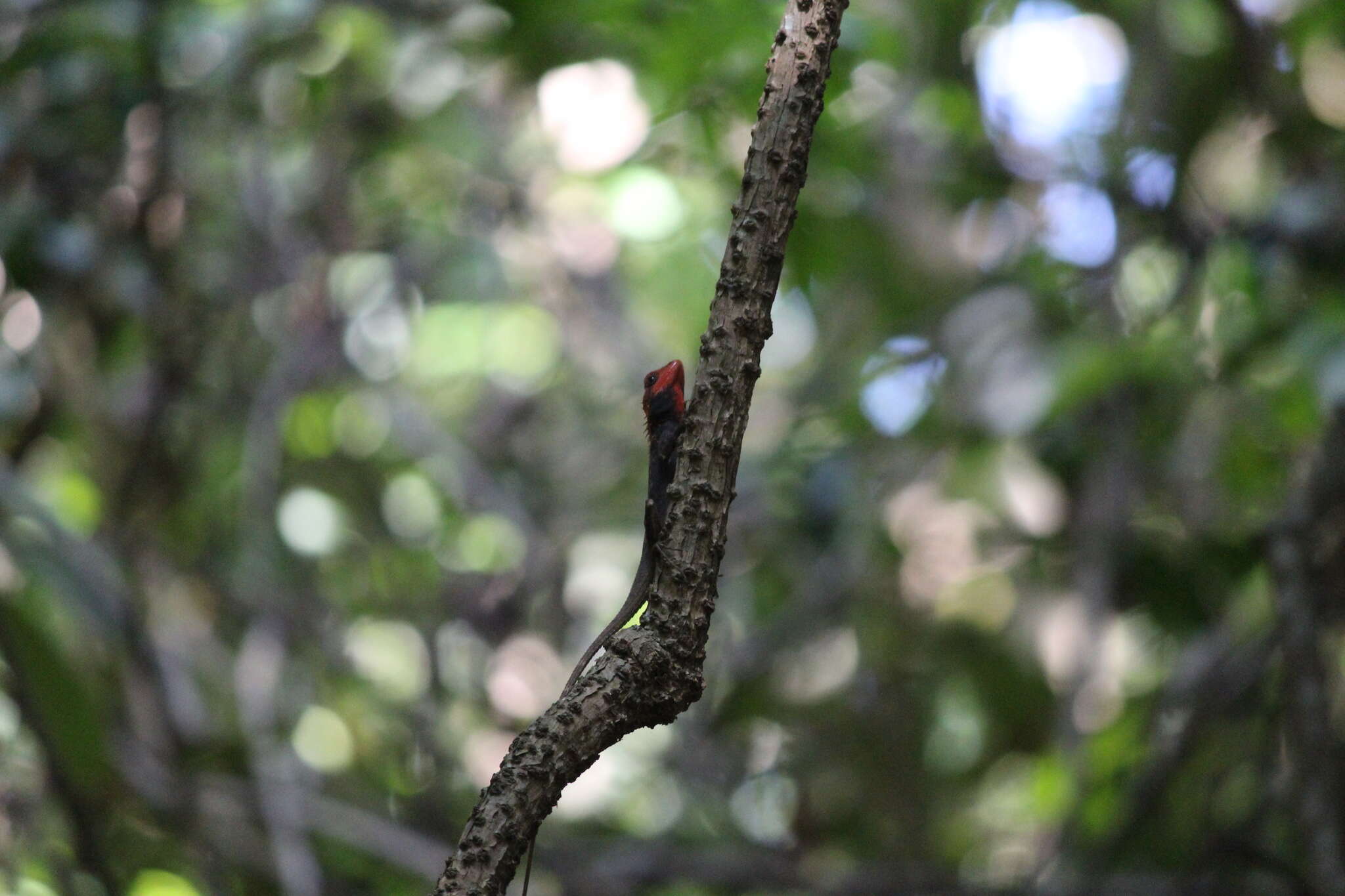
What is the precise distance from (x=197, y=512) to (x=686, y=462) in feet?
19.0

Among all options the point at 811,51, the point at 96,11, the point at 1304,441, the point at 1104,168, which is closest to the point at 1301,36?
the point at 1104,168

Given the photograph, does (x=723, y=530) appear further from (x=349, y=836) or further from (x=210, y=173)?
(x=210, y=173)

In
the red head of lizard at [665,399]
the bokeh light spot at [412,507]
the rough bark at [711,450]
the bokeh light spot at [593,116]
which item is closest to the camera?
the rough bark at [711,450]

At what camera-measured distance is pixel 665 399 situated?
3.18 metres

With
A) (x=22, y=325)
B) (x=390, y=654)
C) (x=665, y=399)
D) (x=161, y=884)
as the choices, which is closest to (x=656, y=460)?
(x=665, y=399)

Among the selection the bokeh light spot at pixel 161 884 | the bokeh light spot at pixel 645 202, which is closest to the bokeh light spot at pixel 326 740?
the bokeh light spot at pixel 161 884

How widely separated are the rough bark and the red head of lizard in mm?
1178

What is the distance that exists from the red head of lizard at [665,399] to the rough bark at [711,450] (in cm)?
118

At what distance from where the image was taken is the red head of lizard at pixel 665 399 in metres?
3.18

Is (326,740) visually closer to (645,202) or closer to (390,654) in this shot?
(390,654)

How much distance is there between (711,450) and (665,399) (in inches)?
48.5

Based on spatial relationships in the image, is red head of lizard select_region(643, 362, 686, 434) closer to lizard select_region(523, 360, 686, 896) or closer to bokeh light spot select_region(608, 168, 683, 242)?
lizard select_region(523, 360, 686, 896)

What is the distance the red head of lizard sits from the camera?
3.18 m

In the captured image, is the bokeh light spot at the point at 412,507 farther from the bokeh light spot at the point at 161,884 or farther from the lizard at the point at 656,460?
the lizard at the point at 656,460
